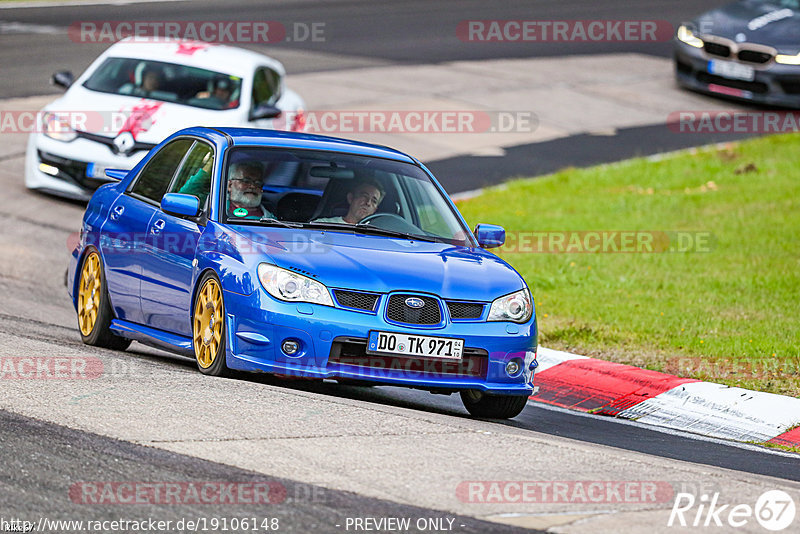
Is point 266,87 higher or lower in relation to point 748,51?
higher

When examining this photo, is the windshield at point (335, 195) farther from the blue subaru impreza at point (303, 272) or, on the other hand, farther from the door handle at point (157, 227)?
the door handle at point (157, 227)

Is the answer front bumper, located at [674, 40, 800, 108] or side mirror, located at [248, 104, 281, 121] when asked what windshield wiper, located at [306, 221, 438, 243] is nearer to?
side mirror, located at [248, 104, 281, 121]

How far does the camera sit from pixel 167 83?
15977mm

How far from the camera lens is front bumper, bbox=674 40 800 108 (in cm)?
2242

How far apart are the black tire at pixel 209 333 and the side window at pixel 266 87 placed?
7.94 m

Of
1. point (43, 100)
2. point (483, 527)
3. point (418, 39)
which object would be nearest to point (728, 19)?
point (418, 39)

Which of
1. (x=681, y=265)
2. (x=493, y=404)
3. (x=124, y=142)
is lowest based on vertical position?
(x=681, y=265)

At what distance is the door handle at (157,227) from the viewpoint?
29.7ft

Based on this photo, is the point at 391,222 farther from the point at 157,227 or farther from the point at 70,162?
the point at 70,162

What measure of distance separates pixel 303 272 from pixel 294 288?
0.34 ft

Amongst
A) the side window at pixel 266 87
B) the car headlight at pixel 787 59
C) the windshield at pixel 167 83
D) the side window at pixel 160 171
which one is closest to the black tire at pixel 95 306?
the side window at pixel 160 171

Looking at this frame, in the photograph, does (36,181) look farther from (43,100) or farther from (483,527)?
(483,527)

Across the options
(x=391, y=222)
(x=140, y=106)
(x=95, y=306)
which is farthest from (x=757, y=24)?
(x=95, y=306)

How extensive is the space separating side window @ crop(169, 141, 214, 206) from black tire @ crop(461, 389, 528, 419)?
6.66 feet
